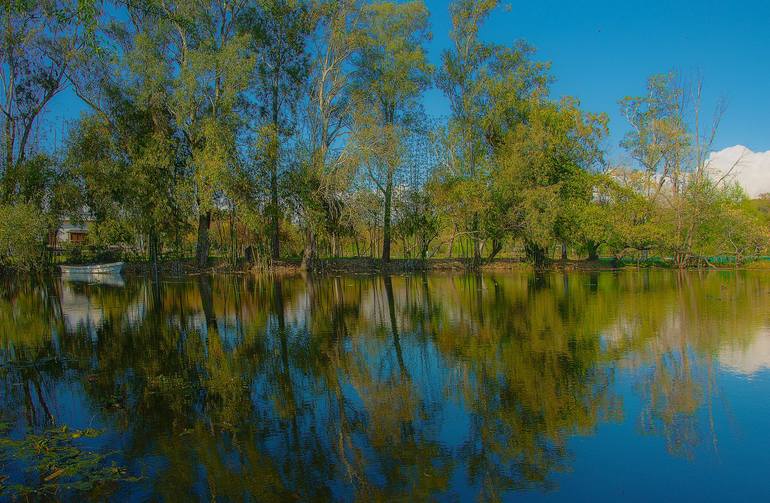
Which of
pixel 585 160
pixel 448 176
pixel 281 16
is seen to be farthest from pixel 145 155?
pixel 585 160

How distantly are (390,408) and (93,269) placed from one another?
36.1 m

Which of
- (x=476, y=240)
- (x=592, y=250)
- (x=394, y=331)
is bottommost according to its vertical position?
(x=394, y=331)

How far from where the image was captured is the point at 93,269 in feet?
121

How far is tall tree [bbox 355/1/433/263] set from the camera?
35.2 m

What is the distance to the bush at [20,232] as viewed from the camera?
27109 millimetres

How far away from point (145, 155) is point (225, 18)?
32.9ft

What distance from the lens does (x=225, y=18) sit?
3419 centimetres

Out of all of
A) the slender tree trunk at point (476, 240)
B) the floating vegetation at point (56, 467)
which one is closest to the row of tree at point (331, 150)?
the slender tree trunk at point (476, 240)

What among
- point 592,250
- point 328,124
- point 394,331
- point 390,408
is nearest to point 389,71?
point 328,124

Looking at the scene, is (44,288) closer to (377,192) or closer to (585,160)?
(377,192)

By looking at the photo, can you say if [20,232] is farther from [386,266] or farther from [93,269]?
[386,266]

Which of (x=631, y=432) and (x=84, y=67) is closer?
(x=631, y=432)

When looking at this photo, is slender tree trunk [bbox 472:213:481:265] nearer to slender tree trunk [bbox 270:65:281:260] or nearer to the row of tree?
the row of tree

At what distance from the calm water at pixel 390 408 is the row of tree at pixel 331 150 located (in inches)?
792
